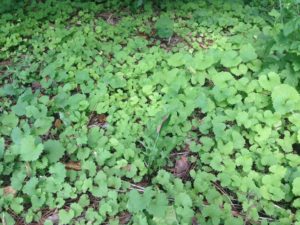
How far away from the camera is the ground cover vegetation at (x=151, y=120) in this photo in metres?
2.37

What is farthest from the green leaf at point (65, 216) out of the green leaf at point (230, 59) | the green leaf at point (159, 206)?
the green leaf at point (230, 59)

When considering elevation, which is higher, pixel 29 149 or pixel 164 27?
pixel 164 27

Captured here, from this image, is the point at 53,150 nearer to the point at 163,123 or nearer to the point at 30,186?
the point at 30,186

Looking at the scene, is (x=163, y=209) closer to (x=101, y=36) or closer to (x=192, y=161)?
(x=192, y=161)

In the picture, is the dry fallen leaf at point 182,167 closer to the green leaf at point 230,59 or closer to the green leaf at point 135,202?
the green leaf at point 135,202

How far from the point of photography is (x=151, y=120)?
2838 millimetres

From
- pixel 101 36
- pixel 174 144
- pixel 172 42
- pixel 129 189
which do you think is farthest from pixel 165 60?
pixel 129 189

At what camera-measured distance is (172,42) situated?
372 centimetres

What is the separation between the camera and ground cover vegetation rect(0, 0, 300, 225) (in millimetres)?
2365

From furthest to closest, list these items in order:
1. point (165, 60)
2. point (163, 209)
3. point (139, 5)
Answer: point (139, 5)
point (165, 60)
point (163, 209)

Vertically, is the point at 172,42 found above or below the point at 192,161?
above

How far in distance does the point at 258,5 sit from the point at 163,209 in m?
2.71

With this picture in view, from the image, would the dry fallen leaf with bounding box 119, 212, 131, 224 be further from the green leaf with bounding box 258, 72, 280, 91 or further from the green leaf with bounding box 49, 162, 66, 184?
the green leaf with bounding box 258, 72, 280, 91

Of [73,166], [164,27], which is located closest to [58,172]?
[73,166]
